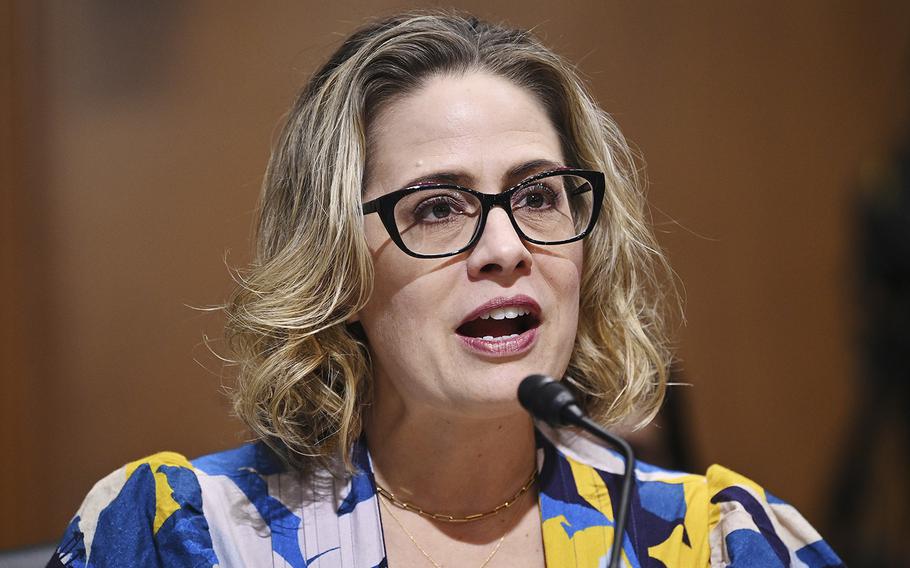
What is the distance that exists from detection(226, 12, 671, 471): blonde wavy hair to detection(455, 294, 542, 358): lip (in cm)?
17

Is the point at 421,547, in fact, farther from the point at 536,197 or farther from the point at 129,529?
the point at 536,197

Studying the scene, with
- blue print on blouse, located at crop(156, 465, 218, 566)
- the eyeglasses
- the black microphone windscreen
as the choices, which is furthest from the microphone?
blue print on blouse, located at crop(156, 465, 218, 566)

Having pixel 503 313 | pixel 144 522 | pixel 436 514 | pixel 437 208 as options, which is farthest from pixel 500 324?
pixel 144 522

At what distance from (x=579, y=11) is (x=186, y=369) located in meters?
1.42

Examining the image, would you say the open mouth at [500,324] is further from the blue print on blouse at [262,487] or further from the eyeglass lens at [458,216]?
the blue print on blouse at [262,487]

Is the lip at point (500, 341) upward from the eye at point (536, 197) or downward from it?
downward

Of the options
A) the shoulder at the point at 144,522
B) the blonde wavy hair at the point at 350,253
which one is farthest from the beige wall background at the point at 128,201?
the shoulder at the point at 144,522

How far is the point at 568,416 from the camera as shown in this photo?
1046 mm

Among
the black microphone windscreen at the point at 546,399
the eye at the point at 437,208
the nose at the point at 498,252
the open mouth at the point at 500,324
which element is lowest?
the black microphone windscreen at the point at 546,399

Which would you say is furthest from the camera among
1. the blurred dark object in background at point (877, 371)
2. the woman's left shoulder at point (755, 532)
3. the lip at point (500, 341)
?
the blurred dark object in background at point (877, 371)

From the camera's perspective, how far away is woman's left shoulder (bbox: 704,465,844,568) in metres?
1.40

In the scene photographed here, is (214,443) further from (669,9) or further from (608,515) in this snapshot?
(669,9)

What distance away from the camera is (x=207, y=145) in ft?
8.23

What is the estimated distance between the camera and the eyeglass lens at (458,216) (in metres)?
1.34
